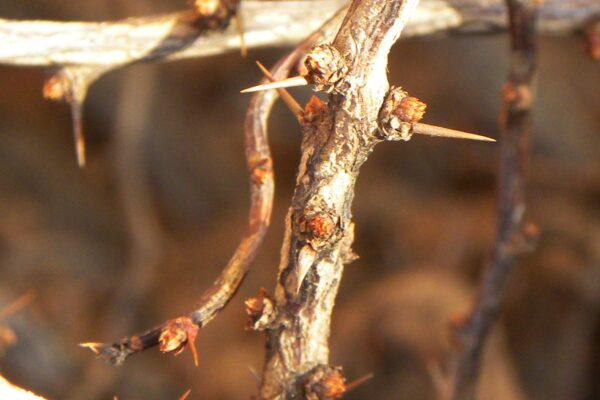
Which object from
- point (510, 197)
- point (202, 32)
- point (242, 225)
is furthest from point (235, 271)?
point (242, 225)

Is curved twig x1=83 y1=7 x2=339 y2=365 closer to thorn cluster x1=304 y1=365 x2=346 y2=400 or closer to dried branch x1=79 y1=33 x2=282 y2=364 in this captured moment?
dried branch x1=79 y1=33 x2=282 y2=364

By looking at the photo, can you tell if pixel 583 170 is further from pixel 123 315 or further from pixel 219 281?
pixel 219 281

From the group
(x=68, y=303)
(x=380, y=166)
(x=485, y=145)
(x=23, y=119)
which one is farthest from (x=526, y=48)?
(x=23, y=119)

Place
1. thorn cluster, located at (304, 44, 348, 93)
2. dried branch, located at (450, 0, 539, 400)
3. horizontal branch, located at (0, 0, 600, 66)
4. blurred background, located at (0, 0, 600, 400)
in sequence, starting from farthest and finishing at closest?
blurred background, located at (0, 0, 600, 400) → dried branch, located at (450, 0, 539, 400) → horizontal branch, located at (0, 0, 600, 66) → thorn cluster, located at (304, 44, 348, 93)

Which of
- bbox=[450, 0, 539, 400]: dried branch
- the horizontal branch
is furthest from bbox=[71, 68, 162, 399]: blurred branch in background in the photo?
the horizontal branch

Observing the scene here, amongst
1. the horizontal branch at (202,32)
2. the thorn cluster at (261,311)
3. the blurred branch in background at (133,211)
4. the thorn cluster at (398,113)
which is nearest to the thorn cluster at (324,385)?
the thorn cluster at (261,311)

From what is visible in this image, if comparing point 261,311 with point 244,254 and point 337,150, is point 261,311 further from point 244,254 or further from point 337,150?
point 337,150

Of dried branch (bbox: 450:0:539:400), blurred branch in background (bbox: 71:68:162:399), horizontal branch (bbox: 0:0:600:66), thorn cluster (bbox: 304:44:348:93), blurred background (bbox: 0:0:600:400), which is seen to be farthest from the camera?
blurred branch in background (bbox: 71:68:162:399)
